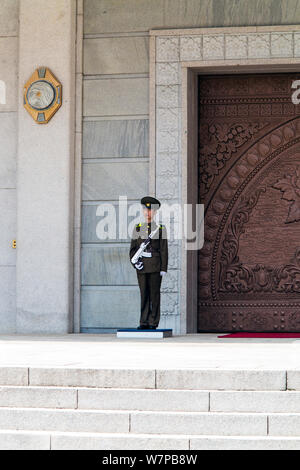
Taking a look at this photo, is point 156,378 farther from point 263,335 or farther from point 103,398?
point 263,335

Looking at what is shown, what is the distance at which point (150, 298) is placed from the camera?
12125mm

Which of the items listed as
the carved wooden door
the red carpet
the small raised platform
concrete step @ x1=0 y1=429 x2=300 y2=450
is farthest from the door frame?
concrete step @ x1=0 y1=429 x2=300 y2=450

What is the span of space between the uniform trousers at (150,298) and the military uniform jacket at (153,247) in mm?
94

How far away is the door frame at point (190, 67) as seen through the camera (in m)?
13.1

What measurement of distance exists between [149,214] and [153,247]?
0.43 m

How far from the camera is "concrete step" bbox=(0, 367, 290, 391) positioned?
694 cm

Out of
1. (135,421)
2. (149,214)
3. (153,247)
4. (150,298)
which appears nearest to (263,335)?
(150,298)

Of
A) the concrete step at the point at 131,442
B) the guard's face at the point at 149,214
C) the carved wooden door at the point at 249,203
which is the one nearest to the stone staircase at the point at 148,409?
the concrete step at the point at 131,442

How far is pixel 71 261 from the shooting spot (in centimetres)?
1336

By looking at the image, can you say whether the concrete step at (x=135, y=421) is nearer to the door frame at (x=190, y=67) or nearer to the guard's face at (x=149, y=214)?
the guard's face at (x=149, y=214)

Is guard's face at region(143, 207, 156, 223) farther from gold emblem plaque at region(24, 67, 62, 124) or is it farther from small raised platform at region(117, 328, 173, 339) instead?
gold emblem plaque at region(24, 67, 62, 124)

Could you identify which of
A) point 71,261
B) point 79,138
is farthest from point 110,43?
point 71,261
